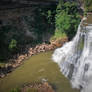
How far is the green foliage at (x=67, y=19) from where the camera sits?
14.7 meters

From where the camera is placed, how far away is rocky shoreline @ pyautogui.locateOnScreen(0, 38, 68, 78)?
11702mm

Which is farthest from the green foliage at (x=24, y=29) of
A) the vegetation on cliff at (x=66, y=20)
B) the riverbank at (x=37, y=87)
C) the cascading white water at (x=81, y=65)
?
the cascading white water at (x=81, y=65)

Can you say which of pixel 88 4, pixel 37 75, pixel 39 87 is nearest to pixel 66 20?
pixel 88 4

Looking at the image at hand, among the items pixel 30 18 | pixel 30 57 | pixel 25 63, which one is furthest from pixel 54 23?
pixel 25 63

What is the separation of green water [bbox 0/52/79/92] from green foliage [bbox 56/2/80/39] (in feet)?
13.3

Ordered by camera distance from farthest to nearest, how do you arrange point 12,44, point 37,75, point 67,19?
point 67,19 → point 12,44 → point 37,75

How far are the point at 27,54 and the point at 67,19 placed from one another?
18.5 feet

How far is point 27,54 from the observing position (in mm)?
14008

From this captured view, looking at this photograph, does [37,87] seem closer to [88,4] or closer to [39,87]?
[39,87]

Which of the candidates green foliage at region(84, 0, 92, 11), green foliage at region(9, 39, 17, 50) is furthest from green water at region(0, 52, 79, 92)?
green foliage at region(84, 0, 92, 11)

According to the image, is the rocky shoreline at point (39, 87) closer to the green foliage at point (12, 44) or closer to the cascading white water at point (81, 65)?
the cascading white water at point (81, 65)

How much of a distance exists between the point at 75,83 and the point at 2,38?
27.1 feet

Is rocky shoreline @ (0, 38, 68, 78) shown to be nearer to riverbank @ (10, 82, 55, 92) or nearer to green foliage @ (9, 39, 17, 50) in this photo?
green foliage @ (9, 39, 17, 50)

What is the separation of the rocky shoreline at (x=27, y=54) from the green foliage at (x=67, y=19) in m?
1.11
